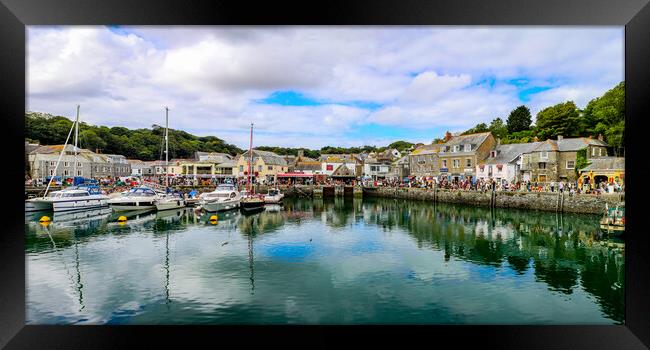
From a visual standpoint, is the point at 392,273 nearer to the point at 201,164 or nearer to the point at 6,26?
the point at 6,26

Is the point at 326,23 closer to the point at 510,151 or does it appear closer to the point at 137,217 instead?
the point at 137,217

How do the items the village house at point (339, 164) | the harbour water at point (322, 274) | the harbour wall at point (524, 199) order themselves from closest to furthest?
the harbour water at point (322, 274), the harbour wall at point (524, 199), the village house at point (339, 164)

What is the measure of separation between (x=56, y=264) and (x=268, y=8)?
9.25 m

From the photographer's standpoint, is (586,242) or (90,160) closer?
(586,242)

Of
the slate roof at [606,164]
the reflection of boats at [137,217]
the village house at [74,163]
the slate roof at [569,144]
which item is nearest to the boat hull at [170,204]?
the reflection of boats at [137,217]

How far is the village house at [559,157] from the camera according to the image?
2103cm

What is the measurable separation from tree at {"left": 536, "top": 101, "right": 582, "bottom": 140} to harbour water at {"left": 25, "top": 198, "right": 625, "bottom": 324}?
14.7 m

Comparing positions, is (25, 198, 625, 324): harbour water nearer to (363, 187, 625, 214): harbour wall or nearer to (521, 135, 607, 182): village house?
(363, 187, 625, 214): harbour wall

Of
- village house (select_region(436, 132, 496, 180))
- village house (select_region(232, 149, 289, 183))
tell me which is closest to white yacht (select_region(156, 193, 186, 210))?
village house (select_region(232, 149, 289, 183))

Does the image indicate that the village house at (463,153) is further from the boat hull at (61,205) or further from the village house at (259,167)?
the boat hull at (61,205)

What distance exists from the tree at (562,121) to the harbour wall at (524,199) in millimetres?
10317

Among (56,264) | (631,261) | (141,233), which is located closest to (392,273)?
(631,261)

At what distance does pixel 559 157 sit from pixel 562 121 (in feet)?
22.6

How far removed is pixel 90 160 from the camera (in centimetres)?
3397
